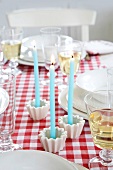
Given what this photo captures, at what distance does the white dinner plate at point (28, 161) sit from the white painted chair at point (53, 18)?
1519 millimetres

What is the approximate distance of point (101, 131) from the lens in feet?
2.86

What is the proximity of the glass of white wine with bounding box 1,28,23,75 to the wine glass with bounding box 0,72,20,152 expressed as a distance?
22.8 inches

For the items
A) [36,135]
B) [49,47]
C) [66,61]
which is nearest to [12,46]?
[49,47]

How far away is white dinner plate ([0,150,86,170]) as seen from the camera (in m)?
0.82

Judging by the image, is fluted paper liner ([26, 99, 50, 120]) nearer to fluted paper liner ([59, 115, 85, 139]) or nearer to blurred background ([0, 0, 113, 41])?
fluted paper liner ([59, 115, 85, 139])

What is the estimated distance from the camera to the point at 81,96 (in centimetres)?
119

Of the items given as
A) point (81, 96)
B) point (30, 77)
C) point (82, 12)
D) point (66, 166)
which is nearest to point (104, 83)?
point (81, 96)

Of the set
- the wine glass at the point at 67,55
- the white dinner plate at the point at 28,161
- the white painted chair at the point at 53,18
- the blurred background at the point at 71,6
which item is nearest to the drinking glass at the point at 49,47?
the wine glass at the point at 67,55

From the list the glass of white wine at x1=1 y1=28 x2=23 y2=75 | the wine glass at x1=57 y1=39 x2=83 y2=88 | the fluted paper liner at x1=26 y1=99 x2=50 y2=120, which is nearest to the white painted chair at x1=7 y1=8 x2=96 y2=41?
the glass of white wine at x1=1 y1=28 x2=23 y2=75

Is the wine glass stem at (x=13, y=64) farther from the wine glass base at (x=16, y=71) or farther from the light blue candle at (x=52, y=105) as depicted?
the light blue candle at (x=52, y=105)

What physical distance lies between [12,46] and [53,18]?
914mm

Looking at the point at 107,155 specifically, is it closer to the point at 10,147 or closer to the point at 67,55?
the point at 10,147

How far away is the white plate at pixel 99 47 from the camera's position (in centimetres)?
177

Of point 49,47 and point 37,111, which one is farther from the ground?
point 49,47
